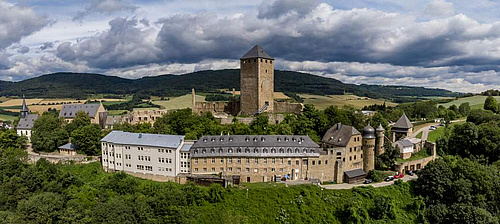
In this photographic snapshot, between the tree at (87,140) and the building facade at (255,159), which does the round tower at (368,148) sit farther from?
the tree at (87,140)

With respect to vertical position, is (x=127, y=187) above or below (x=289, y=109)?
below

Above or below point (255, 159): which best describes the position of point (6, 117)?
above

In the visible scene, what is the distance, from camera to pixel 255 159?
138 ft

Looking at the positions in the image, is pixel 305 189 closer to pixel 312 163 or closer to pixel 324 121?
pixel 312 163

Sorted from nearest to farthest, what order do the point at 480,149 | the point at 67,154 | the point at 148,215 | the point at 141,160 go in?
the point at 148,215, the point at 141,160, the point at 480,149, the point at 67,154

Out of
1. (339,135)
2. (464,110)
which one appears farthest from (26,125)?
(464,110)

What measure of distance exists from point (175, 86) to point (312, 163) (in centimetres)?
12316

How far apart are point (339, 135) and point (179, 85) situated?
120851 mm

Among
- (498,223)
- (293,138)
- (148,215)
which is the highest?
(293,138)

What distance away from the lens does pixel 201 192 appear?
37.7 meters

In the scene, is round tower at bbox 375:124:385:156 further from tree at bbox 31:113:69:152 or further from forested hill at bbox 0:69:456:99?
forested hill at bbox 0:69:456:99

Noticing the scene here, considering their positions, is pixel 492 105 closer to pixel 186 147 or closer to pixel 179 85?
pixel 186 147

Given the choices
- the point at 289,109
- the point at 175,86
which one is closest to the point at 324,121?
the point at 289,109

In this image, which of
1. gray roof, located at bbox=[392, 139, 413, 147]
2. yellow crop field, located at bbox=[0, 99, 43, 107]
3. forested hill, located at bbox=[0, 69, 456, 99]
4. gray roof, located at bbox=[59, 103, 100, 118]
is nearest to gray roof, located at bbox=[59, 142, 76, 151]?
gray roof, located at bbox=[59, 103, 100, 118]
